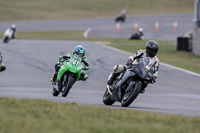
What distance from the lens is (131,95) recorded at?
32.7 ft

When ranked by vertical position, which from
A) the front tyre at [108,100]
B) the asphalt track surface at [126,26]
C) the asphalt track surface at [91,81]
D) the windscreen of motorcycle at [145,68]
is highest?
the windscreen of motorcycle at [145,68]

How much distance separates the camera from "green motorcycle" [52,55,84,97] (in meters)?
12.8

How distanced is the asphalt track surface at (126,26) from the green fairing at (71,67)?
83.2 feet

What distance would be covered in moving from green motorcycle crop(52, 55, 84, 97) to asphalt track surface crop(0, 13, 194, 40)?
25.4 meters

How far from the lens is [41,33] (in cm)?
4081

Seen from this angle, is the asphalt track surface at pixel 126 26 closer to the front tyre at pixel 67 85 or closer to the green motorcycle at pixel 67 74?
the green motorcycle at pixel 67 74

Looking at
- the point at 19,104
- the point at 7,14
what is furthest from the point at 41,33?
the point at 19,104

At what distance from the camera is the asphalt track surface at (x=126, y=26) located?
4053cm

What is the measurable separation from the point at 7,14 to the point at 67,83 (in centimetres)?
4531

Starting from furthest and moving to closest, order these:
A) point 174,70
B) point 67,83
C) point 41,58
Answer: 1. point 41,58
2. point 174,70
3. point 67,83

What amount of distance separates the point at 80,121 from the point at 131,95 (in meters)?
2.96

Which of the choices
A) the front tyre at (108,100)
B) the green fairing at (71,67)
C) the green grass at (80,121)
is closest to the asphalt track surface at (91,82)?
the front tyre at (108,100)

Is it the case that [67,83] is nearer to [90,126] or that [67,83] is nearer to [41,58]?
[90,126]

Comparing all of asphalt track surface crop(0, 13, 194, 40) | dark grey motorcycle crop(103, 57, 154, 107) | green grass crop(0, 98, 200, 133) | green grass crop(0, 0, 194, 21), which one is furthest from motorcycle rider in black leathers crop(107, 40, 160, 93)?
green grass crop(0, 0, 194, 21)
